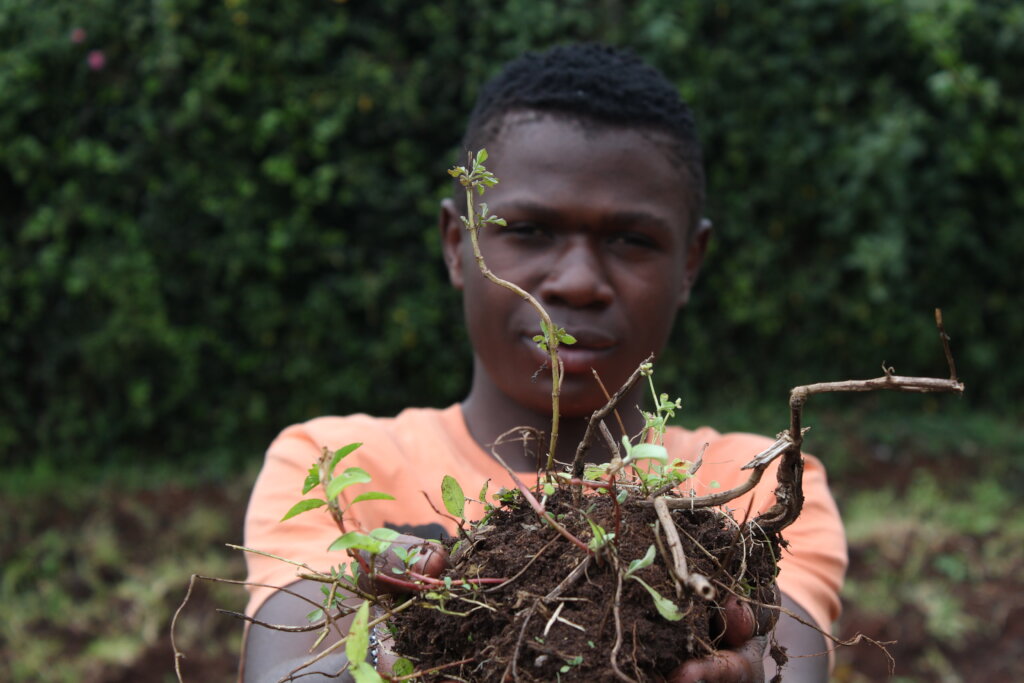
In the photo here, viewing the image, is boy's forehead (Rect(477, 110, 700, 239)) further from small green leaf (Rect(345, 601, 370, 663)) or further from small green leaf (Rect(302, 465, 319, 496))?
small green leaf (Rect(345, 601, 370, 663))

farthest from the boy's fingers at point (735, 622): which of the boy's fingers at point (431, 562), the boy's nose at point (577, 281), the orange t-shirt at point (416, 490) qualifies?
the boy's nose at point (577, 281)

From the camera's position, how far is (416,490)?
2266 millimetres

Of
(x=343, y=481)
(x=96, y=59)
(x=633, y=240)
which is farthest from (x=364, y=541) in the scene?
(x=96, y=59)

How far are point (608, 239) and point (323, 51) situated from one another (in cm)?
340

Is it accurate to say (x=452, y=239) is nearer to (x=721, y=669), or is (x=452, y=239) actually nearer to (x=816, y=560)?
(x=816, y=560)

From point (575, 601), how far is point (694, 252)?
1520 millimetres

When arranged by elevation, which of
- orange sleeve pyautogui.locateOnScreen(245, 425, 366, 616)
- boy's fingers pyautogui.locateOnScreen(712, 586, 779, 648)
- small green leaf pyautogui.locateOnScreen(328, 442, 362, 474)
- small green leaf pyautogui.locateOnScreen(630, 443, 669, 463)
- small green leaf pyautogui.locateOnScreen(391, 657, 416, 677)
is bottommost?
orange sleeve pyautogui.locateOnScreen(245, 425, 366, 616)

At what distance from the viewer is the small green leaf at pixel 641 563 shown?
4.07 feet

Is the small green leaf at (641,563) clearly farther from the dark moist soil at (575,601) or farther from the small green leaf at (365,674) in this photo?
the small green leaf at (365,674)

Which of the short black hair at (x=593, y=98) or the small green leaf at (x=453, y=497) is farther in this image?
the short black hair at (x=593, y=98)

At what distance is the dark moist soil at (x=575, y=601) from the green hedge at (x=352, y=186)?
3.94m

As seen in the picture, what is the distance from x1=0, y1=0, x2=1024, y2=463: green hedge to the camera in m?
5.14

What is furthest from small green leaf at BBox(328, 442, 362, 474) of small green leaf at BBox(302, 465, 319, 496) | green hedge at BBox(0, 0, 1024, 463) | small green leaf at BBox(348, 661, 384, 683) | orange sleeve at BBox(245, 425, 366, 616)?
green hedge at BBox(0, 0, 1024, 463)

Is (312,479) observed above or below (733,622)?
above
